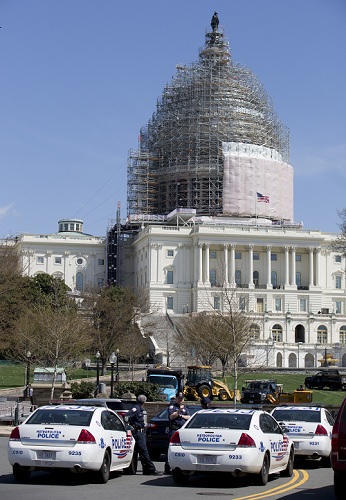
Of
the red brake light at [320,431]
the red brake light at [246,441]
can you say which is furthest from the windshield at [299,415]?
the red brake light at [246,441]

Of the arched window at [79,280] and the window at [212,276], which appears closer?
the window at [212,276]

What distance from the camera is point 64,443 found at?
19.5 meters

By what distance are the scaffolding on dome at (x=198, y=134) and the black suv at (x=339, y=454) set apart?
4487 inches

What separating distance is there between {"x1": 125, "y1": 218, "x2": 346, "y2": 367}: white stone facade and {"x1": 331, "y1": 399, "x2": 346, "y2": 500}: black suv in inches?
3998

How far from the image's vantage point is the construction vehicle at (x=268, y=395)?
5588 centimetres

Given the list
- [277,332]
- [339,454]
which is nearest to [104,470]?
[339,454]

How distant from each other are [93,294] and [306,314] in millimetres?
33034

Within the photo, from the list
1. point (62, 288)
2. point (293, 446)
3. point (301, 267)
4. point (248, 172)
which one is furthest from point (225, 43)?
point (293, 446)

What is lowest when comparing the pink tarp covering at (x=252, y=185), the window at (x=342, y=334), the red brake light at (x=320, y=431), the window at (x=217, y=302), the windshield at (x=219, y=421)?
the red brake light at (x=320, y=431)

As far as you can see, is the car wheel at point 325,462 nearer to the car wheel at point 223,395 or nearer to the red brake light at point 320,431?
the red brake light at point 320,431

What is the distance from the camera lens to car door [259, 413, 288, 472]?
20.8m

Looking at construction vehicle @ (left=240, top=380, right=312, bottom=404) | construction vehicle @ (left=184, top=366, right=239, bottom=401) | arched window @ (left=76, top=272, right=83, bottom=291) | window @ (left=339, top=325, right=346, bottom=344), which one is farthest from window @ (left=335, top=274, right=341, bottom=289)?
construction vehicle @ (left=240, top=380, right=312, bottom=404)

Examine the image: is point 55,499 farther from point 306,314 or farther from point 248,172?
point 248,172

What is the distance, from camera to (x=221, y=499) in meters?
17.8
